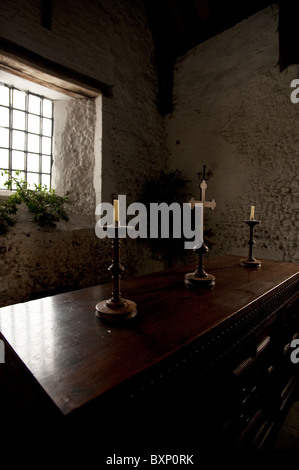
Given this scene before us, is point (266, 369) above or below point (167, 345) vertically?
below

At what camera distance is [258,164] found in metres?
3.89

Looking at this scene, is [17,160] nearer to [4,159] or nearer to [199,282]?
[4,159]

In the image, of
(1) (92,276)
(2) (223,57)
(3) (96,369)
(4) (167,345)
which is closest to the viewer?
(3) (96,369)

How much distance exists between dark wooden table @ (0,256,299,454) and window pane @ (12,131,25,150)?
9.51 feet

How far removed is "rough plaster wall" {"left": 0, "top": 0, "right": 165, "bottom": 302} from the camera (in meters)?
3.00

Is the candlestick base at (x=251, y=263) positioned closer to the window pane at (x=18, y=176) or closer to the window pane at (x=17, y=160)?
the window pane at (x=18, y=176)

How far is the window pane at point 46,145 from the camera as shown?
12.7 ft

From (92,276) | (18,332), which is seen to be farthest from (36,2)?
(18,332)

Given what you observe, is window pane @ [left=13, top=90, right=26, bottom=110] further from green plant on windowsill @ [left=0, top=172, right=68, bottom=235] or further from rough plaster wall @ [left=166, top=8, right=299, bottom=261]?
rough plaster wall @ [left=166, top=8, right=299, bottom=261]

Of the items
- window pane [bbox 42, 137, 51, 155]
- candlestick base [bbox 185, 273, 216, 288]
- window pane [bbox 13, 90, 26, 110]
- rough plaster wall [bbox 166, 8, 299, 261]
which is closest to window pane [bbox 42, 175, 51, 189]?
window pane [bbox 42, 137, 51, 155]

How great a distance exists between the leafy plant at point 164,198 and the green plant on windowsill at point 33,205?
1523 millimetres

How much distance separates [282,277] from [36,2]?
13.4 ft

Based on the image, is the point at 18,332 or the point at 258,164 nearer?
the point at 18,332

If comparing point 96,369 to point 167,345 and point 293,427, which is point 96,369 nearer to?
point 167,345
